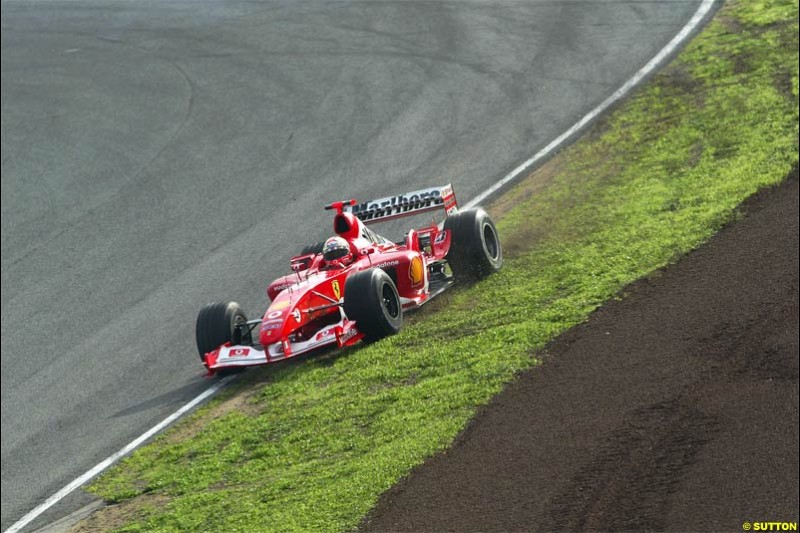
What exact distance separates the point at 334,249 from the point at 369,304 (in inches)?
56.9

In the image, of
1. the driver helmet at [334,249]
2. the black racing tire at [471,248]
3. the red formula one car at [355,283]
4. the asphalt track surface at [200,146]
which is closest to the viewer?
the red formula one car at [355,283]

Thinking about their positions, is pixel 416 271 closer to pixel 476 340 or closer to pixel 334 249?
pixel 334 249

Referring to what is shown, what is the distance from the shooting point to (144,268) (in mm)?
19484

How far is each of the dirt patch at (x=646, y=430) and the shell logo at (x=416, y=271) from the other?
10.8ft

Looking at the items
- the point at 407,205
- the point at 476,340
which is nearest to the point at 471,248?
the point at 407,205

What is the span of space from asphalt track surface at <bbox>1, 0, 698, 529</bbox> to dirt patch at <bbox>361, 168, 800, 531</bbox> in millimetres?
5150

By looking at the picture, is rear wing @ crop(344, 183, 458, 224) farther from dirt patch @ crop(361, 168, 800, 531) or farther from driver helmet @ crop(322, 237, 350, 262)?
dirt patch @ crop(361, 168, 800, 531)

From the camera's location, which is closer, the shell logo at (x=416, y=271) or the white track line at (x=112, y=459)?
the white track line at (x=112, y=459)

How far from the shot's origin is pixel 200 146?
23.7 m

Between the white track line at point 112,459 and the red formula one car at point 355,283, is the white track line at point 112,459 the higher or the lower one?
the lower one

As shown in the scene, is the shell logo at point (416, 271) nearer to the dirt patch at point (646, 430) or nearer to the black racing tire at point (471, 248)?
the black racing tire at point (471, 248)

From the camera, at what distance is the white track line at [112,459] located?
12.6 m

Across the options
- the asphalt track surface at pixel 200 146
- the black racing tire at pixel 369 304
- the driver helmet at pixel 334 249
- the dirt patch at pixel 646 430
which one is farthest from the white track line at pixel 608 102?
the dirt patch at pixel 646 430

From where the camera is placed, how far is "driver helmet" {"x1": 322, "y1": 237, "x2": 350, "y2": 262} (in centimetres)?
1475
